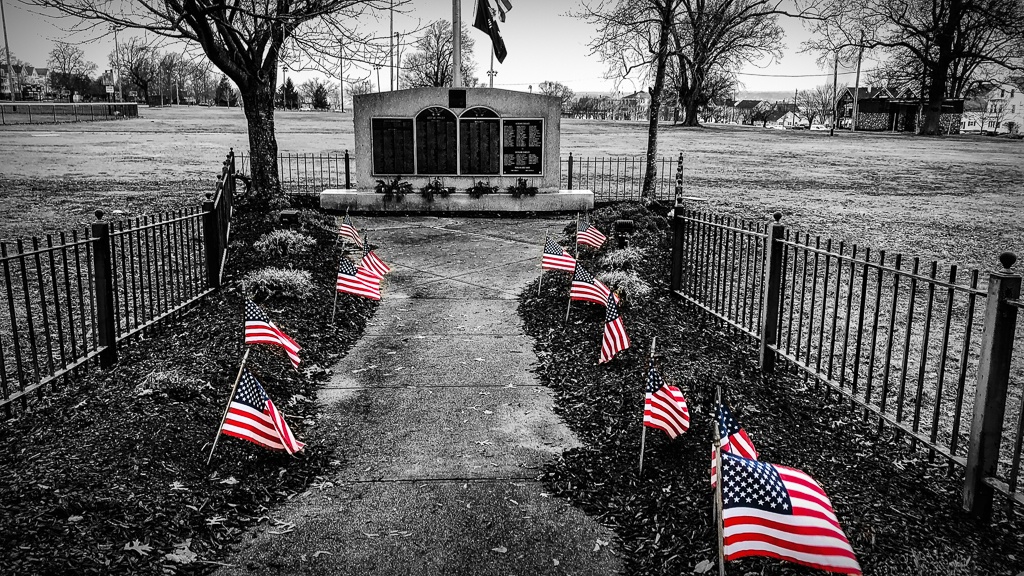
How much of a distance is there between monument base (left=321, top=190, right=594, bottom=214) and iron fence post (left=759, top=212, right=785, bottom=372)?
9.81 meters

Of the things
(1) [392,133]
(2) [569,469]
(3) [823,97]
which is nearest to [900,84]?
(1) [392,133]

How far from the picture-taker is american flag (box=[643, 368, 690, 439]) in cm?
470

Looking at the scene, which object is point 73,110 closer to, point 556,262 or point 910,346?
point 556,262

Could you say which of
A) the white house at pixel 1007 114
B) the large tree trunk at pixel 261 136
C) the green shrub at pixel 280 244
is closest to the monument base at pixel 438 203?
the large tree trunk at pixel 261 136

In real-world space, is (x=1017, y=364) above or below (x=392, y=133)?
below

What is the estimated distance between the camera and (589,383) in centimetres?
634

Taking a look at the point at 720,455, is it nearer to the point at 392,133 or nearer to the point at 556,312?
the point at 556,312

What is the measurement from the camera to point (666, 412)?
4750 millimetres

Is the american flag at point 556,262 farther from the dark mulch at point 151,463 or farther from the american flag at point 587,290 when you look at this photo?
the dark mulch at point 151,463

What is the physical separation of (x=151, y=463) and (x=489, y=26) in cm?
1467

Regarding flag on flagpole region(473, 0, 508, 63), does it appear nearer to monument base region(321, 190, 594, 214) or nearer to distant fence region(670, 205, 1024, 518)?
monument base region(321, 190, 594, 214)

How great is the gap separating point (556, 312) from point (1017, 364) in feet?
14.6

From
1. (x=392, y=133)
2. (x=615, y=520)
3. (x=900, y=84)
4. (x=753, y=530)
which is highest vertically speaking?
(x=900, y=84)

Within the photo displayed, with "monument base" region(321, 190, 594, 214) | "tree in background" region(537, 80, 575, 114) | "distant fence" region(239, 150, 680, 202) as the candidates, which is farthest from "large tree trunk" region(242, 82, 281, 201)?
"tree in background" region(537, 80, 575, 114)
